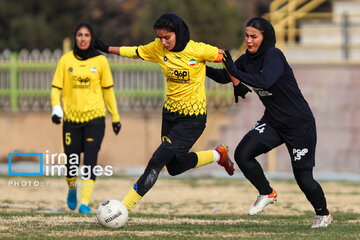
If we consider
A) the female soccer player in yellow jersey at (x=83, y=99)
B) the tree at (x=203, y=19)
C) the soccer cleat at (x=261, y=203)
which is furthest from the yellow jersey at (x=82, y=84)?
the tree at (x=203, y=19)

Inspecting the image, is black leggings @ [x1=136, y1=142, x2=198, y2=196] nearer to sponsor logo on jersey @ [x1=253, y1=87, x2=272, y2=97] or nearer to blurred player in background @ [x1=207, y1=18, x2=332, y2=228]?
blurred player in background @ [x1=207, y1=18, x2=332, y2=228]

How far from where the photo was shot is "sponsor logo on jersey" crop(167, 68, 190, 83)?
9.89 meters

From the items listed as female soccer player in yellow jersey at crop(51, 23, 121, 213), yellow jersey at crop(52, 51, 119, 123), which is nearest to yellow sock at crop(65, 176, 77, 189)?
female soccer player in yellow jersey at crop(51, 23, 121, 213)

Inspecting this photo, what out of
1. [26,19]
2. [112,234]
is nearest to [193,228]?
[112,234]

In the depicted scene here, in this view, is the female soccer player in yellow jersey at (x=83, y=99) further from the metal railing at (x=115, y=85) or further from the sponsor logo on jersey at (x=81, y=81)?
the metal railing at (x=115, y=85)

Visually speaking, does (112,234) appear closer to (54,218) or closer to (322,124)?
(54,218)

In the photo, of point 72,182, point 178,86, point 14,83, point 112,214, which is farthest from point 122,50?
point 14,83

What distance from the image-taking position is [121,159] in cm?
2008

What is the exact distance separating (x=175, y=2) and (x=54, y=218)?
18.1 m

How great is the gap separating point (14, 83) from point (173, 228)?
1166cm

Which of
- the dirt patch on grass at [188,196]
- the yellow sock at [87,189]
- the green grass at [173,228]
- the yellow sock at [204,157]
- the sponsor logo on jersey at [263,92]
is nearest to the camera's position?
the green grass at [173,228]

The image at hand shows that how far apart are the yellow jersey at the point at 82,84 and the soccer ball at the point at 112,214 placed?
2968 mm

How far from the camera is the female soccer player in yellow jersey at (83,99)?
12.2 m

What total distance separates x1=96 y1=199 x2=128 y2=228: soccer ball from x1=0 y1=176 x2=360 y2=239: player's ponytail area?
0.07 meters
